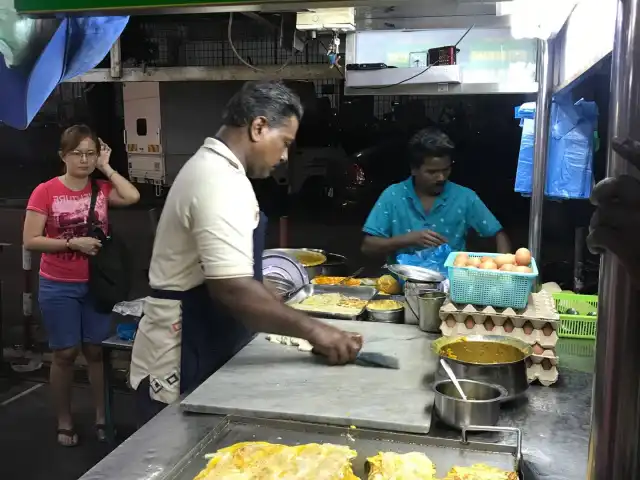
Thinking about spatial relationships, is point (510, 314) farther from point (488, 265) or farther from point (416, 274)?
point (416, 274)

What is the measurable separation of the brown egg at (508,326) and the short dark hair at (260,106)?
1.12 metres

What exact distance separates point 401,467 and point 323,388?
55 cm

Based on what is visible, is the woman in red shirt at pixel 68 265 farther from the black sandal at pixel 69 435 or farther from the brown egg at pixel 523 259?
the brown egg at pixel 523 259

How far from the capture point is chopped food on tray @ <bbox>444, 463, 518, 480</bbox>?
4.64 ft

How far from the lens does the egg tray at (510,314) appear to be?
2.14 meters

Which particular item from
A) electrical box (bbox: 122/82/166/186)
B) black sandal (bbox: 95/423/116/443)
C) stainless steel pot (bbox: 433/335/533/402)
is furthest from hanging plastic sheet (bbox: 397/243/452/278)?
electrical box (bbox: 122/82/166/186)

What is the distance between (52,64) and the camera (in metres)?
1.89

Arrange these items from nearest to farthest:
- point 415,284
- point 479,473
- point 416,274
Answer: point 479,473 → point 415,284 → point 416,274

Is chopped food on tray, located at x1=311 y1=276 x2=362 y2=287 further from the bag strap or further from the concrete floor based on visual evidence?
the concrete floor

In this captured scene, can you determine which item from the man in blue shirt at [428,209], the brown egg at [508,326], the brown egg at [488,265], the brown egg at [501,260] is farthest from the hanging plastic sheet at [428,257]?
the brown egg at [508,326]

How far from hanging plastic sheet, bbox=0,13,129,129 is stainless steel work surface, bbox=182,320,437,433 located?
1.05m

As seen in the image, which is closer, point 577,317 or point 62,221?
point 577,317

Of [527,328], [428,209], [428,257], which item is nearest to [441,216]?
[428,209]

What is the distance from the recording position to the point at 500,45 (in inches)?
178
